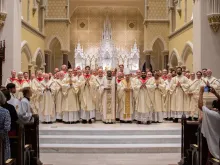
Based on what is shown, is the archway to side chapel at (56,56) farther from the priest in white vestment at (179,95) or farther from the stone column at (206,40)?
the priest in white vestment at (179,95)

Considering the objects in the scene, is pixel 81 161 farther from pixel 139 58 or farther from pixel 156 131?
pixel 139 58

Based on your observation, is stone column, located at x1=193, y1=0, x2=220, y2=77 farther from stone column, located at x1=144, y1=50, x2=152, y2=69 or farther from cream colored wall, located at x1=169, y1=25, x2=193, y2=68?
stone column, located at x1=144, y1=50, x2=152, y2=69

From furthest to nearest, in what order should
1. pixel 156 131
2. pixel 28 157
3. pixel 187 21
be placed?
pixel 187 21 → pixel 156 131 → pixel 28 157

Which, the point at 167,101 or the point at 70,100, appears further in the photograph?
the point at 167,101

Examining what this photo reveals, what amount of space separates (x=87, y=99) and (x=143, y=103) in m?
1.86

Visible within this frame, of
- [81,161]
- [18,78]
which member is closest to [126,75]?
[18,78]

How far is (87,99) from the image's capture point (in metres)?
12.2

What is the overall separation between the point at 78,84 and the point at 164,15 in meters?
11.6

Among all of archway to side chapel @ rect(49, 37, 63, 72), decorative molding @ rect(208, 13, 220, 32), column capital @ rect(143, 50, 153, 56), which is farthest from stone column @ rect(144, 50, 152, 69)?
decorative molding @ rect(208, 13, 220, 32)

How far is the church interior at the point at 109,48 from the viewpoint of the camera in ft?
30.7

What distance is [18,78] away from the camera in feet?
40.2

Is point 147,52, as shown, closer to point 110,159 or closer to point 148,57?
point 148,57

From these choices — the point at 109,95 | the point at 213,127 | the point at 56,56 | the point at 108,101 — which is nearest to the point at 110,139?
the point at 108,101

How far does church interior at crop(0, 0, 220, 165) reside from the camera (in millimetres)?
9367
